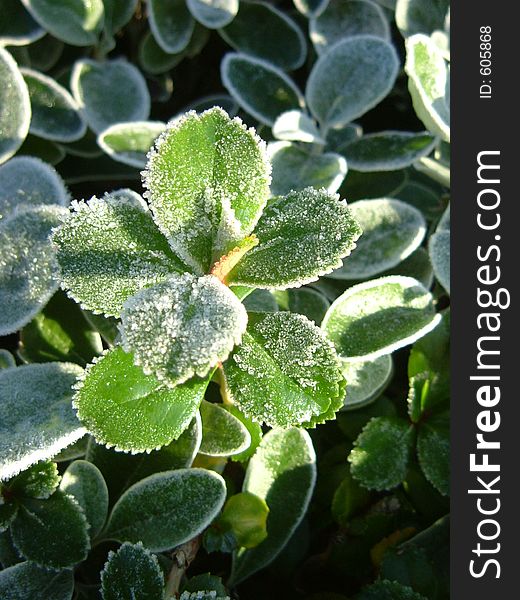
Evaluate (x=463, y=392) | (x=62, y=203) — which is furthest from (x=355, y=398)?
(x=62, y=203)

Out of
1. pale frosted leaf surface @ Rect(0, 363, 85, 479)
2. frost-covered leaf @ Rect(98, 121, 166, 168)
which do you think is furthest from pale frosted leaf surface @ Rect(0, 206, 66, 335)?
frost-covered leaf @ Rect(98, 121, 166, 168)

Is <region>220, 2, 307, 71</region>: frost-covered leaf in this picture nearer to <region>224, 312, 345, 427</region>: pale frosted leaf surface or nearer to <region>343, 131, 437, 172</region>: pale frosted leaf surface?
<region>343, 131, 437, 172</region>: pale frosted leaf surface

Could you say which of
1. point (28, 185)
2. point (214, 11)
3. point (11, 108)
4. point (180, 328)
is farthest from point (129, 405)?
point (214, 11)

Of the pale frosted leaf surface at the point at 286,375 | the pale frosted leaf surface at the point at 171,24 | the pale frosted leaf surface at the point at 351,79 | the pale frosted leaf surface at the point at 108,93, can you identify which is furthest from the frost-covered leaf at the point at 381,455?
the pale frosted leaf surface at the point at 171,24

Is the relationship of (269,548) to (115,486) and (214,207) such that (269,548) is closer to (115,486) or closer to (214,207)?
(115,486)

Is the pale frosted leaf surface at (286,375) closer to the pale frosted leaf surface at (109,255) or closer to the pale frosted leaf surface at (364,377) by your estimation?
the pale frosted leaf surface at (109,255)
